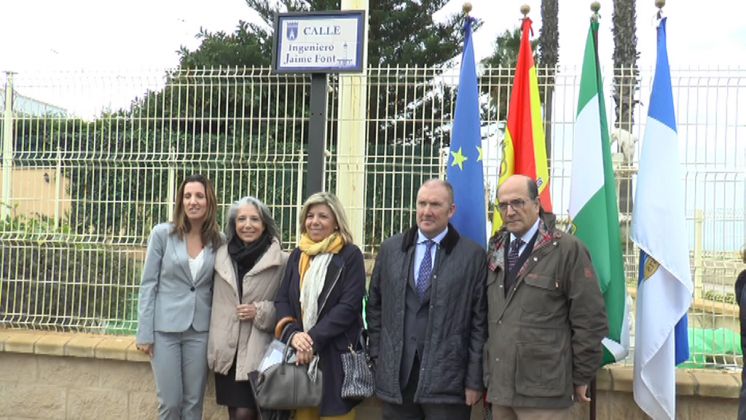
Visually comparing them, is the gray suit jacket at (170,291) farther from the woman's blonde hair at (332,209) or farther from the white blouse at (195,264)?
the woman's blonde hair at (332,209)

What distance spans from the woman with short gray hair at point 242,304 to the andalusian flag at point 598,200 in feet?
6.06

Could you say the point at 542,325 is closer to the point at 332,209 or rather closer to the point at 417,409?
the point at 417,409

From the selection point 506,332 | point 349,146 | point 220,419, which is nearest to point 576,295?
point 506,332

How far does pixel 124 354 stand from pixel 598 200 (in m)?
3.48

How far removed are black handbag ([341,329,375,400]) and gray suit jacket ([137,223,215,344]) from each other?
0.90 meters

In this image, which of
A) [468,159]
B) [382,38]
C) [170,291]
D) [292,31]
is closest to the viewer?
[170,291]

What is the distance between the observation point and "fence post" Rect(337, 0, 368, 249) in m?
5.16

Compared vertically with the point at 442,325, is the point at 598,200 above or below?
above

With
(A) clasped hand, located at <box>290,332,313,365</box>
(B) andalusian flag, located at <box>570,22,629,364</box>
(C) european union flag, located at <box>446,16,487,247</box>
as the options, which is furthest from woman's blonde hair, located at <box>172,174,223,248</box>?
(B) andalusian flag, located at <box>570,22,629,364</box>

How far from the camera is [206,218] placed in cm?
415

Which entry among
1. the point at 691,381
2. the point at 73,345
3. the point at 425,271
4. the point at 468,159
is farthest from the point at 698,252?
the point at 73,345

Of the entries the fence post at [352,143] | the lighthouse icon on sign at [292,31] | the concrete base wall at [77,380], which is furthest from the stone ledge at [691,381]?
the lighthouse icon on sign at [292,31]

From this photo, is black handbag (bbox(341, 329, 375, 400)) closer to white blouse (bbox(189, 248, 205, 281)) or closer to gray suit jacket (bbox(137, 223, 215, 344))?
gray suit jacket (bbox(137, 223, 215, 344))

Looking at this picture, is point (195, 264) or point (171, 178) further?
point (171, 178)
